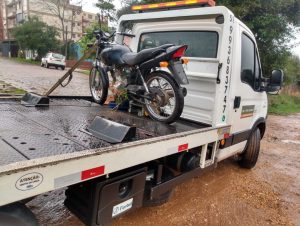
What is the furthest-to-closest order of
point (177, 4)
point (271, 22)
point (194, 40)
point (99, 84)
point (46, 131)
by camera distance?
1. point (271, 22)
2. point (99, 84)
3. point (194, 40)
4. point (177, 4)
5. point (46, 131)

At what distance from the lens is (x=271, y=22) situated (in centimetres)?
1028

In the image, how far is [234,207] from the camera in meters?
3.56

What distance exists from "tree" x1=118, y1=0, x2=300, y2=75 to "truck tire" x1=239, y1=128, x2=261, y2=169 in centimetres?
652

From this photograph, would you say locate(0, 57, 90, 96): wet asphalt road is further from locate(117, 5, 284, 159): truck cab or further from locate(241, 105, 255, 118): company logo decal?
locate(241, 105, 255, 118): company logo decal

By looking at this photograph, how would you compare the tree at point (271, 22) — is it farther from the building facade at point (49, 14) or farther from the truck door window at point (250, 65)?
the building facade at point (49, 14)

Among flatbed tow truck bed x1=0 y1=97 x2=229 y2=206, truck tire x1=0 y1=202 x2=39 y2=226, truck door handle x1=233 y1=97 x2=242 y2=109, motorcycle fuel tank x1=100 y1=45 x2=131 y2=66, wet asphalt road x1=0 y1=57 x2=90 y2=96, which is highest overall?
motorcycle fuel tank x1=100 y1=45 x2=131 y2=66

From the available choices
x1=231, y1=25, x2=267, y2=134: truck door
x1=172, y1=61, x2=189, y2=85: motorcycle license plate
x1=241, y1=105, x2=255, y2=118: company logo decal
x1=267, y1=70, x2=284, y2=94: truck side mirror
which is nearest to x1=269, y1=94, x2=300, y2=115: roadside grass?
x1=267, y1=70, x2=284, y2=94: truck side mirror

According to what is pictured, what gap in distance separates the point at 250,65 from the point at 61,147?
3.15 m

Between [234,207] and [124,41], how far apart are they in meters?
3.15

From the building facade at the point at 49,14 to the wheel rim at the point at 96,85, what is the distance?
31.7m

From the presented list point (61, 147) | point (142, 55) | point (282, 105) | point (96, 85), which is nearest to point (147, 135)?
point (61, 147)

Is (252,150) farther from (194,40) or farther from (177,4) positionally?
(177,4)

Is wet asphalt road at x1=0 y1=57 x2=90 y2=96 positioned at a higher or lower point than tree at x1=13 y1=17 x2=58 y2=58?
lower

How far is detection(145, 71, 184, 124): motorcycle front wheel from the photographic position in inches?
128
